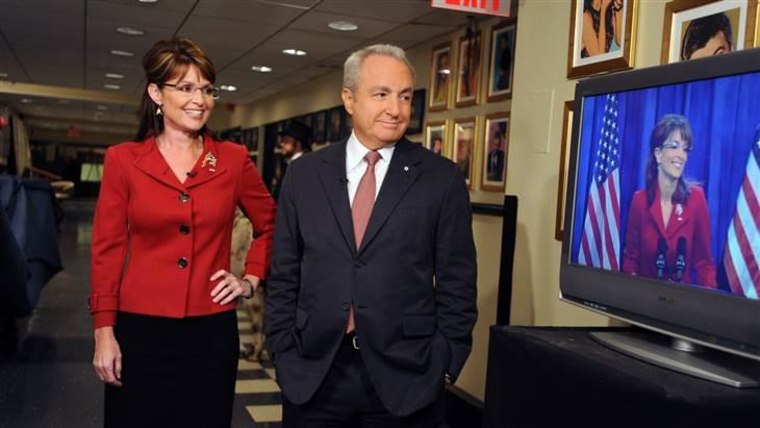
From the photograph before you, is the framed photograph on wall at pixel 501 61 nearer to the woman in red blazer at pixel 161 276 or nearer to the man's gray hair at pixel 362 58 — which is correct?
the man's gray hair at pixel 362 58

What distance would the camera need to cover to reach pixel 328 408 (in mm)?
1923

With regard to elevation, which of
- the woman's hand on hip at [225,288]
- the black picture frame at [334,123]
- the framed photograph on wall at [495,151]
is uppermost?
the black picture frame at [334,123]

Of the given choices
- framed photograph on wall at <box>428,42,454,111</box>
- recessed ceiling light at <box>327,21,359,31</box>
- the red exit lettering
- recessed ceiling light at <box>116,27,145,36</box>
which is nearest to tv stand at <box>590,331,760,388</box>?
the red exit lettering

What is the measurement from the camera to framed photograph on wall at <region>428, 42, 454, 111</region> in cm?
558

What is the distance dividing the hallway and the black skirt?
1936 mm

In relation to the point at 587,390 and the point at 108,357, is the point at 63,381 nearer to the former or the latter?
the point at 108,357

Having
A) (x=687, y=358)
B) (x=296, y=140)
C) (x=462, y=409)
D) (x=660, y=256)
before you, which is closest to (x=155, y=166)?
(x=660, y=256)

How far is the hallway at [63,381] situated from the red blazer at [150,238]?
2059 mm

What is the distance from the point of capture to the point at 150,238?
2.02m

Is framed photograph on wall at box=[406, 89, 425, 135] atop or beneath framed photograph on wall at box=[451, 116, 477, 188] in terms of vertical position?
atop

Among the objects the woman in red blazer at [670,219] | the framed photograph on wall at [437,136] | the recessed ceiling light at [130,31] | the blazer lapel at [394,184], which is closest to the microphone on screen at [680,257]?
the woman in red blazer at [670,219]

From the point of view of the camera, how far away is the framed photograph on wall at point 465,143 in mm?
5246

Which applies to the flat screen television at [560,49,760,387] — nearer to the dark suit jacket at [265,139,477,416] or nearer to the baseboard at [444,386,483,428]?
the dark suit jacket at [265,139,477,416]

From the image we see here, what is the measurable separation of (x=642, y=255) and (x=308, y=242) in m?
0.83
